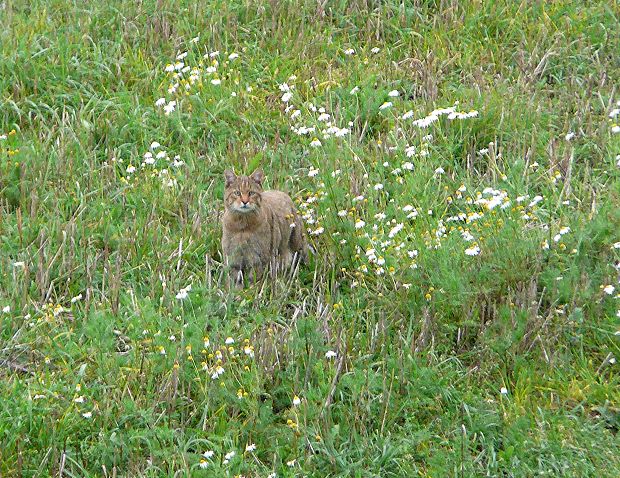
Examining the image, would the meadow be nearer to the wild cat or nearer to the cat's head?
the wild cat

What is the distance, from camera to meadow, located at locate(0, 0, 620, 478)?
631 centimetres

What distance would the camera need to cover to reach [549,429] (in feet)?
20.3

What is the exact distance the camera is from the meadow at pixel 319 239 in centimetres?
631

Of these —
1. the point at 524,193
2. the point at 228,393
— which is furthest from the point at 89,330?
the point at 524,193

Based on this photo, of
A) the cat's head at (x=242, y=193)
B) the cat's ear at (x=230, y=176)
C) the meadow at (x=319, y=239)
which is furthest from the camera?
the cat's ear at (x=230, y=176)

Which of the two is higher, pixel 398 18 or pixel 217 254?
pixel 398 18

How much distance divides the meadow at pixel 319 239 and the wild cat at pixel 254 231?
0.18m

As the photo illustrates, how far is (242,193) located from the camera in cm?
782

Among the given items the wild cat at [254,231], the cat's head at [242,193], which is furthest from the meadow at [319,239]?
the cat's head at [242,193]

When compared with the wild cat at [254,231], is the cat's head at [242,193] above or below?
above

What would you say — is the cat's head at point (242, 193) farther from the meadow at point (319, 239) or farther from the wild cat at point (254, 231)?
the meadow at point (319, 239)

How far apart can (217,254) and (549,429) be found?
295 cm

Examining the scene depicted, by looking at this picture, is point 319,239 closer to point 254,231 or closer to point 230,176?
point 254,231

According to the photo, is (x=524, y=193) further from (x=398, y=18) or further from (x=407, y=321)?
(x=398, y=18)
